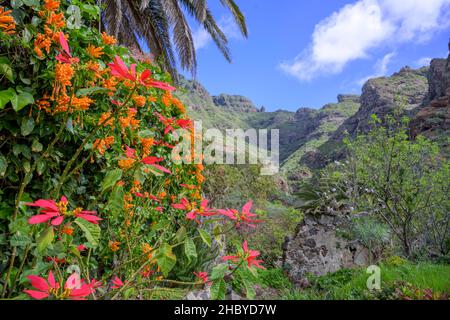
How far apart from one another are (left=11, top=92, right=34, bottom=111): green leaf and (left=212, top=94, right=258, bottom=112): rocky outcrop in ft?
297

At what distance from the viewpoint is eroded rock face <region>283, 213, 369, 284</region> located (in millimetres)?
5887

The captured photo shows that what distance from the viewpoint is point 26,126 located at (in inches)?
54.7

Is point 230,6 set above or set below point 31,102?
above

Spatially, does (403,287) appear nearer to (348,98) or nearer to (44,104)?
(44,104)

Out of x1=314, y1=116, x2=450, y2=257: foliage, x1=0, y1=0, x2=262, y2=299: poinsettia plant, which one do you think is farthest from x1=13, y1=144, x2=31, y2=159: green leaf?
x1=314, y1=116, x2=450, y2=257: foliage

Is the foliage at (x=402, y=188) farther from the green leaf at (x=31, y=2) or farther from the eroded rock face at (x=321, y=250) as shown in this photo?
the green leaf at (x=31, y=2)

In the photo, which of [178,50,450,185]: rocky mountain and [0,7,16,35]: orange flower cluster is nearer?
[0,7,16,35]: orange flower cluster

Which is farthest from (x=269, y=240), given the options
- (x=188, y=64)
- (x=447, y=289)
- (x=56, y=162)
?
(x=56, y=162)

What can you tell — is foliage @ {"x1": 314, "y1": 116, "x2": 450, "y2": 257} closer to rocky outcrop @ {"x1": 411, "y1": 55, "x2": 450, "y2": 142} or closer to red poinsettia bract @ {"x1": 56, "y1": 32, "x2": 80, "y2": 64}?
red poinsettia bract @ {"x1": 56, "y1": 32, "x2": 80, "y2": 64}

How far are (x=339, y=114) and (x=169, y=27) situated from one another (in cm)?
6494

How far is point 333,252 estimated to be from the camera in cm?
602

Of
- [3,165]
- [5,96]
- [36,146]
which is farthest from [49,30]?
[3,165]
